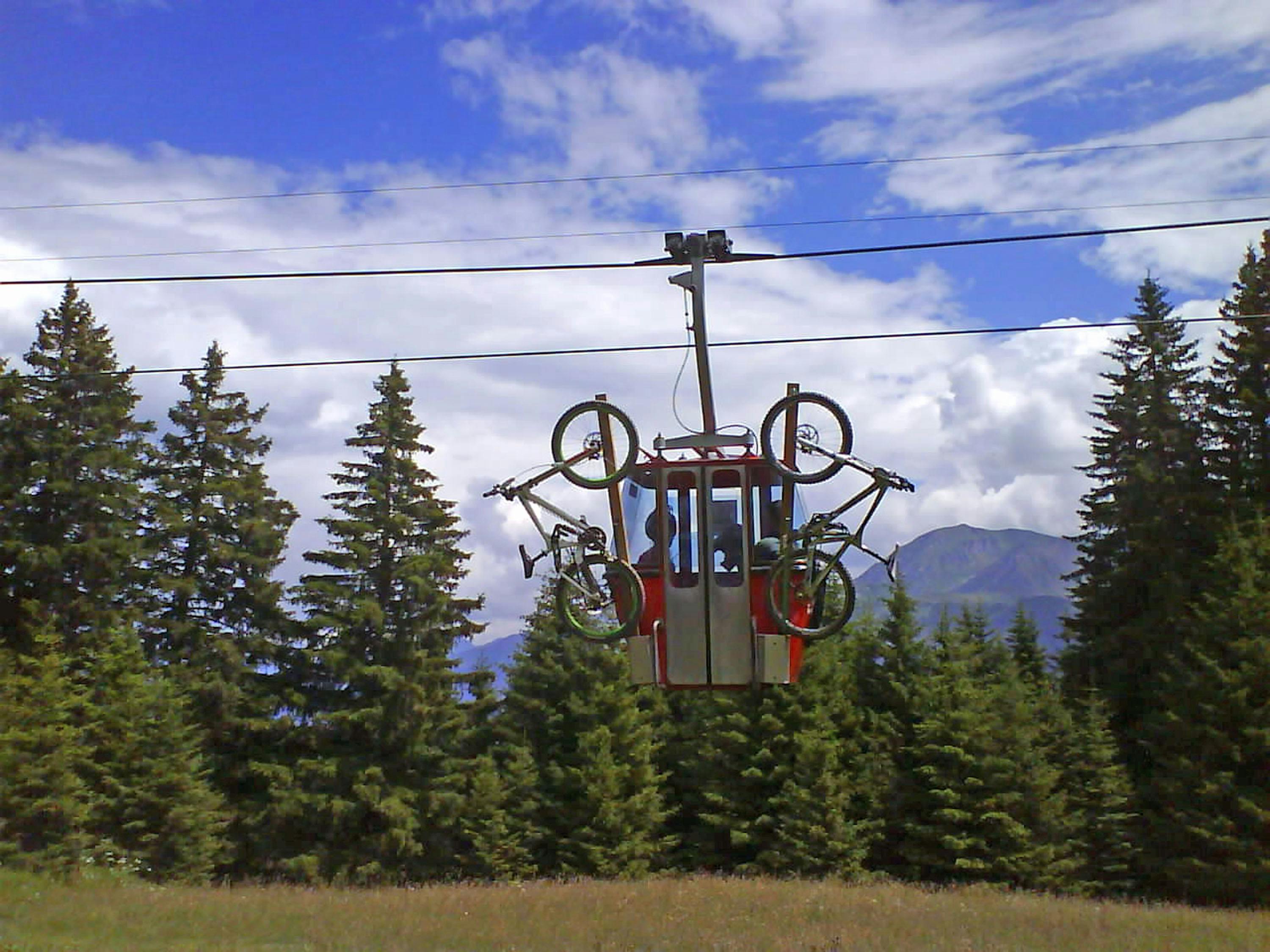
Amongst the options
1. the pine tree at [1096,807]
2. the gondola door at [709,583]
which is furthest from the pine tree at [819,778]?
the gondola door at [709,583]

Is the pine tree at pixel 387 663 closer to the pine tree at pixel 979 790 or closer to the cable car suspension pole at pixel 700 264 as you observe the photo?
the pine tree at pixel 979 790

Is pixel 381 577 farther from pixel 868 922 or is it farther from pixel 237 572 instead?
pixel 868 922

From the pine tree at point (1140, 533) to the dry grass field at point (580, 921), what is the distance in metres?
16.5

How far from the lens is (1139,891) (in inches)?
1657

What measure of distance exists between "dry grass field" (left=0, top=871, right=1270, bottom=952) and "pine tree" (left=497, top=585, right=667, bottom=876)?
14.6 m

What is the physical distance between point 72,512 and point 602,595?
116 feet

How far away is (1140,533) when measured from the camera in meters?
46.1

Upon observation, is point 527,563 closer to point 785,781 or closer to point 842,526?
point 842,526

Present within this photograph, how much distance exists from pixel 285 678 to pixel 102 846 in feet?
32.3

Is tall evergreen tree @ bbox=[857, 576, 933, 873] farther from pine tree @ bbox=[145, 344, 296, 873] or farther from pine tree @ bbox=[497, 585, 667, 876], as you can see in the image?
pine tree @ bbox=[145, 344, 296, 873]

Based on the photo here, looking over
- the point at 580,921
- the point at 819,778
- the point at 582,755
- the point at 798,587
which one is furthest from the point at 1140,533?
the point at 798,587

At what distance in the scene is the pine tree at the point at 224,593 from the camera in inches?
1737

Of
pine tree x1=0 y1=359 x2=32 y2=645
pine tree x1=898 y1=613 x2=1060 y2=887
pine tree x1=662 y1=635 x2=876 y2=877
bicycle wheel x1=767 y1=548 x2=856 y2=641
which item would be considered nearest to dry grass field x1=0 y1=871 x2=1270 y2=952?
bicycle wheel x1=767 y1=548 x2=856 y2=641

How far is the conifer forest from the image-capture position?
133 feet
